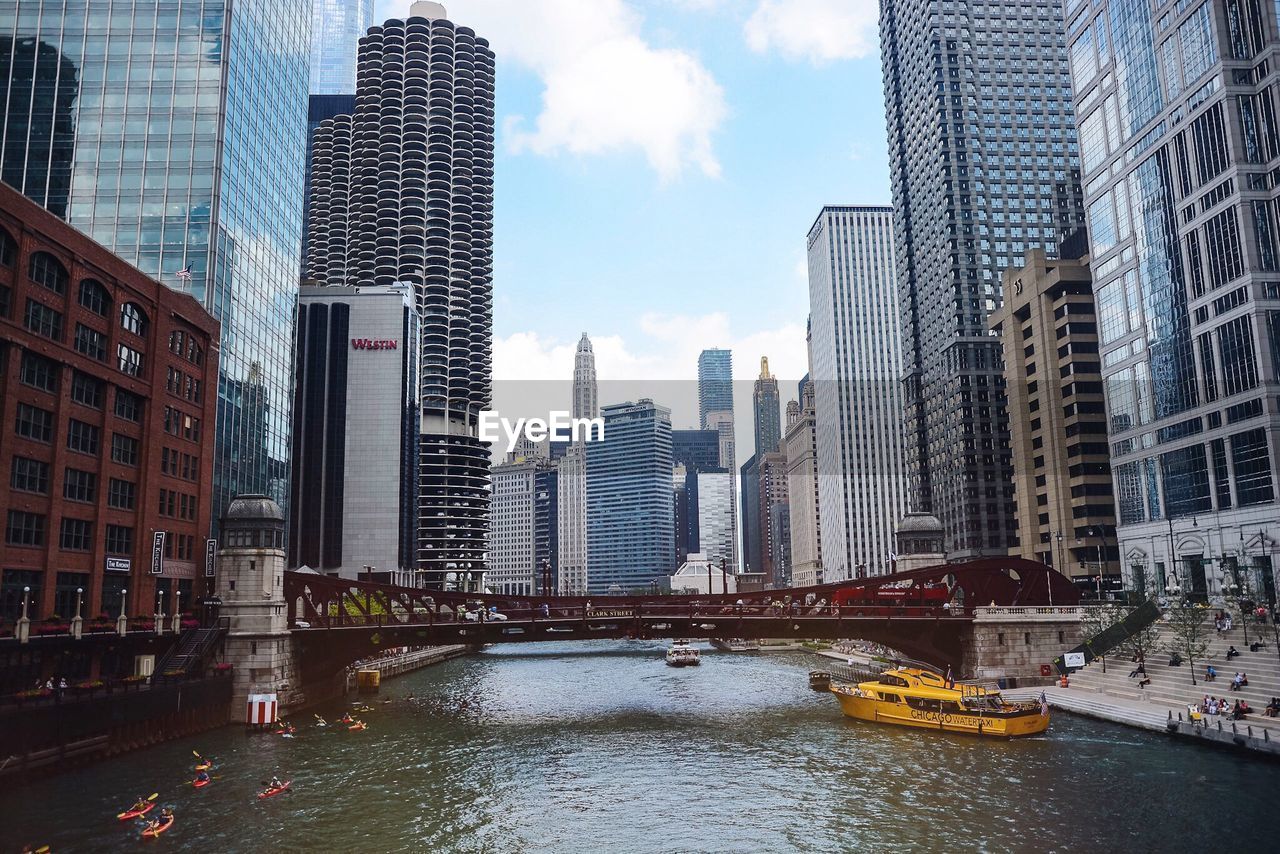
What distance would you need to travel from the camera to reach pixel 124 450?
7150 centimetres

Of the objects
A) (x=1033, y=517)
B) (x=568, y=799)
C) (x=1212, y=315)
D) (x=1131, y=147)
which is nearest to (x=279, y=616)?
(x=568, y=799)

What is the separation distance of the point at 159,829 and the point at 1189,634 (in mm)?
65329

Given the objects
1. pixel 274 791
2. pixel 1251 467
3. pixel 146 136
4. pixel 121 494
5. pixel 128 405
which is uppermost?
pixel 146 136

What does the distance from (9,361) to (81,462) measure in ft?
31.9

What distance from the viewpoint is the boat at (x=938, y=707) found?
60.9 meters

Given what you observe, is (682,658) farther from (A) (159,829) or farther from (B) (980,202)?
(B) (980,202)

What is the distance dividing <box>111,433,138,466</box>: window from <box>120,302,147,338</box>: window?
8.03 metres

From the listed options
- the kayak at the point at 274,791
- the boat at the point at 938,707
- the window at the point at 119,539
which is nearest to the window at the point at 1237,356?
the boat at the point at 938,707

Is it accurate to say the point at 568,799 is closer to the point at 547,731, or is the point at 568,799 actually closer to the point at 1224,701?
the point at 547,731

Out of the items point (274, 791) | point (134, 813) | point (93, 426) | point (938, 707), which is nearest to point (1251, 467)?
point (938, 707)

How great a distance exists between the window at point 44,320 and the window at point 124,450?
877cm

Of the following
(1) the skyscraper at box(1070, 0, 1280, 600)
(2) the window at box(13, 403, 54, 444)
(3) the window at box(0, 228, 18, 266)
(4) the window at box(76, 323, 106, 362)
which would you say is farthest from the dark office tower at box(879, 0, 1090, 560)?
(3) the window at box(0, 228, 18, 266)

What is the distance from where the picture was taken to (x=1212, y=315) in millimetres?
Answer: 93812

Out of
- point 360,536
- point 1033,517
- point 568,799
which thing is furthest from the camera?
point 360,536
